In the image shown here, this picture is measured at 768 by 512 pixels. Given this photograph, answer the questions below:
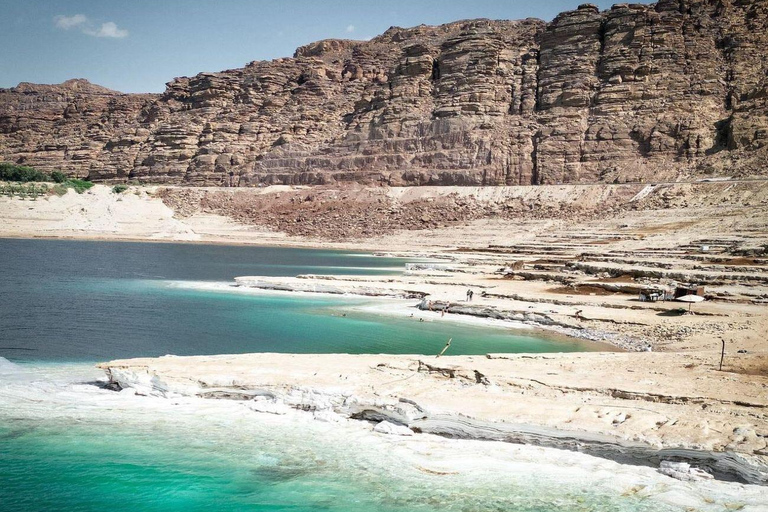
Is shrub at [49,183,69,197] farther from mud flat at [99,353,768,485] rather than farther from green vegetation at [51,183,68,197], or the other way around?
mud flat at [99,353,768,485]

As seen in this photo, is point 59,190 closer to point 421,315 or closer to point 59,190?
point 59,190

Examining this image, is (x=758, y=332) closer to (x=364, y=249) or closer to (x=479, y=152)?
(x=364, y=249)

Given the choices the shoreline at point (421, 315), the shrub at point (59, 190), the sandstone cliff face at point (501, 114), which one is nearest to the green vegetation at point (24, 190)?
the shrub at point (59, 190)

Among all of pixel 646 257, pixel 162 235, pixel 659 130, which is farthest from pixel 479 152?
pixel 646 257

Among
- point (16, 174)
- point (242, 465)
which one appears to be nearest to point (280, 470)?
point (242, 465)

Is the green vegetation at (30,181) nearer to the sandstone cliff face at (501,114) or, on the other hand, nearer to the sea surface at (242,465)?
the sandstone cliff face at (501,114)
